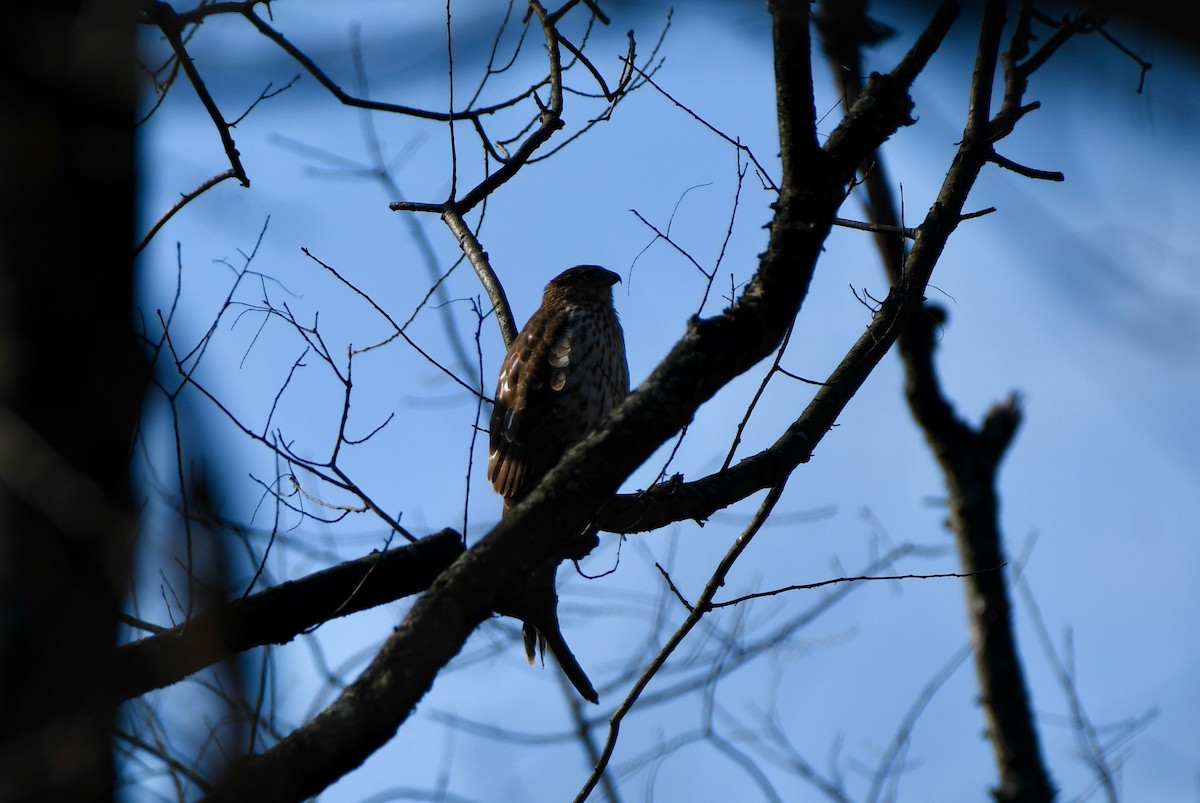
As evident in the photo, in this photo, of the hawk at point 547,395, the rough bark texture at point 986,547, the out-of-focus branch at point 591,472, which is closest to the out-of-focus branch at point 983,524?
the rough bark texture at point 986,547

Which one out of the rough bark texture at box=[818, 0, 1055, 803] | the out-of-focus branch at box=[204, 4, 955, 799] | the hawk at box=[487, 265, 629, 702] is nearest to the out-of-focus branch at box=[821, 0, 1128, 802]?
the rough bark texture at box=[818, 0, 1055, 803]

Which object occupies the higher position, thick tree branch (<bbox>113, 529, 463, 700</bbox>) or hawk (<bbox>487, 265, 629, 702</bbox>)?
hawk (<bbox>487, 265, 629, 702</bbox>)

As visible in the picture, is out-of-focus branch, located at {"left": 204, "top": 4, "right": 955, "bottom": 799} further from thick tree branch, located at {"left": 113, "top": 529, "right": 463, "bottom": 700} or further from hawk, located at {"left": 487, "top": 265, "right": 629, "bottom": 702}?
hawk, located at {"left": 487, "top": 265, "right": 629, "bottom": 702}

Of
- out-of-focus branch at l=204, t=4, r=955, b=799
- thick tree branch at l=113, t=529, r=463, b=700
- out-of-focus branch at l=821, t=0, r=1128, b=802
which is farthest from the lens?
out-of-focus branch at l=821, t=0, r=1128, b=802

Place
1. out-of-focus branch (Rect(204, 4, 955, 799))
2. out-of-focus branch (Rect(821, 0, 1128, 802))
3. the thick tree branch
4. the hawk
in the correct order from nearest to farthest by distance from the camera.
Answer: out-of-focus branch (Rect(204, 4, 955, 799)) < the thick tree branch < the hawk < out-of-focus branch (Rect(821, 0, 1128, 802))

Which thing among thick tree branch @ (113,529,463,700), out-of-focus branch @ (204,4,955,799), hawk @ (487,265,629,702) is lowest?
out-of-focus branch @ (204,4,955,799)

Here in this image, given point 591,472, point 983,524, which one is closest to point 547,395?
point 591,472

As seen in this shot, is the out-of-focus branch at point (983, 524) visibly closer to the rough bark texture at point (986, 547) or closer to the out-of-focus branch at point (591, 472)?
the rough bark texture at point (986, 547)

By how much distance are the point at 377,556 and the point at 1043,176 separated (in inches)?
99.7

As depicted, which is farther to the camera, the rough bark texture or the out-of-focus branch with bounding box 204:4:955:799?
the rough bark texture

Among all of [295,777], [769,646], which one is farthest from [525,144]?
[769,646]

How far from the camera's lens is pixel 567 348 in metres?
5.60

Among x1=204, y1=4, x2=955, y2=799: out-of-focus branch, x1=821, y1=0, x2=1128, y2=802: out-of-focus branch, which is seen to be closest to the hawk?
x1=821, y1=0, x2=1128, y2=802: out-of-focus branch

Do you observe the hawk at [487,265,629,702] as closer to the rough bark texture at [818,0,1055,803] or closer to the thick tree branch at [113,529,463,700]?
the thick tree branch at [113,529,463,700]
